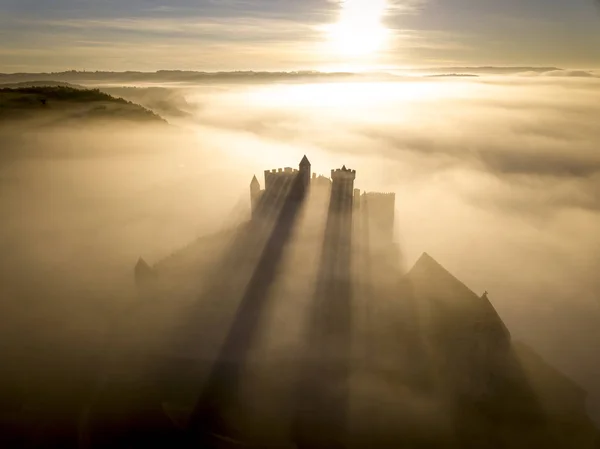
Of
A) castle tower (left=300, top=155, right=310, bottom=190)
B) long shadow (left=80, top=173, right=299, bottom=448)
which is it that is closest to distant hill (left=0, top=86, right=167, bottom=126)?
long shadow (left=80, top=173, right=299, bottom=448)

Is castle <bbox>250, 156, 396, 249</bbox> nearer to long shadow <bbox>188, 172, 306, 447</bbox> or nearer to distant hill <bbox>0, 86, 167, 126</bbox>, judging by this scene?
long shadow <bbox>188, 172, 306, 447</bbox>

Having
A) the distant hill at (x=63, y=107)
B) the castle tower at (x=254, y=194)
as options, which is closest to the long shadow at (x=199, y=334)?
the castle tower at (x=254, y=194)

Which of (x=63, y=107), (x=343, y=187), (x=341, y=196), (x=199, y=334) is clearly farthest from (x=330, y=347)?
(x=63, y=107)

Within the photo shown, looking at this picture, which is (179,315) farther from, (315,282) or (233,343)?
(315,282)

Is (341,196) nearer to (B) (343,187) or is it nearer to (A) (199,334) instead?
(B) (343,187)

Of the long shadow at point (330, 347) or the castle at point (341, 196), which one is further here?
the castle at point (341, 196)

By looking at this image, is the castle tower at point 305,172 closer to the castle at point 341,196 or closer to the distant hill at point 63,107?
the castle at point 341,196
